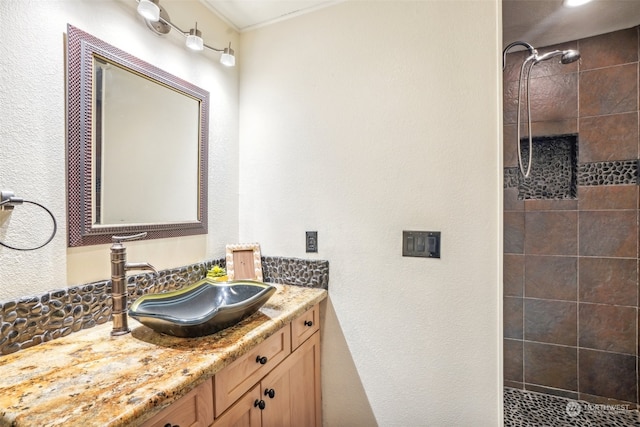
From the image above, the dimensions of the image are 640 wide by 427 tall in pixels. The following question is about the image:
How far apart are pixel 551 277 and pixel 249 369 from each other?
82.7 inches

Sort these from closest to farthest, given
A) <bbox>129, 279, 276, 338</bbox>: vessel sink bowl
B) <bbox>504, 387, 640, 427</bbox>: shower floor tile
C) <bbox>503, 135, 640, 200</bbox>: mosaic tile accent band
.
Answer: <bbox>129, 279, 276, 338</bbox>: vessel sink bowl → <bbox>504, 387, 640, 427</bbox>: shower floor tile → <bbox>503, 135, 640, 200</bbox>: mosaic tile accent band

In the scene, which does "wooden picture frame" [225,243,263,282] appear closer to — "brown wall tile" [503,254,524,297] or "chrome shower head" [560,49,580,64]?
"brown wall tile" [503,254,524,297]

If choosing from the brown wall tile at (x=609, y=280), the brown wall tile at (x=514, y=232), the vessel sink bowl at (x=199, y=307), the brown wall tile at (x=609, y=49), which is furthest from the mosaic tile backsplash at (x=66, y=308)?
the brown wall tile at (x=609, y=49)

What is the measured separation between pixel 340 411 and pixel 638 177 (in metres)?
2.27

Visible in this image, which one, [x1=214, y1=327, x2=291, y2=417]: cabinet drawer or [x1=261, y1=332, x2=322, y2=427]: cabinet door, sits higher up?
[x1=214, y1=327, x2=291, y2=417]: cabinet drawer

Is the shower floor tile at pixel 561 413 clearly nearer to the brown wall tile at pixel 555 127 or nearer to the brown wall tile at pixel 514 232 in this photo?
the brown wall tile at pixel 514 232

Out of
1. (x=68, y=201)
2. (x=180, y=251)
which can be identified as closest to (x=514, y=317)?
(x=180, y=251)

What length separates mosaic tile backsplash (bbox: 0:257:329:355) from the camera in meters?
0.85

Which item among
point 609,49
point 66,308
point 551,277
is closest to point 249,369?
point 66,308

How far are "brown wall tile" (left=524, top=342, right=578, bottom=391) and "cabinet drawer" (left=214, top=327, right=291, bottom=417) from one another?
1.87 meters

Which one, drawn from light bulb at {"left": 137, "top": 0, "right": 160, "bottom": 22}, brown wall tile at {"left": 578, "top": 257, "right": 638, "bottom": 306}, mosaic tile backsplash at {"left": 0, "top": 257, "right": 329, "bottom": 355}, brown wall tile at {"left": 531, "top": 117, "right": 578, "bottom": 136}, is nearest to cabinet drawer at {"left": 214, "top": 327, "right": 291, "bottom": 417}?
mosaic tile backsplash at {"left": 0, "top": 257, "right": 329, "bottom": 355}

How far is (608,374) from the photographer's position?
6.22 feet

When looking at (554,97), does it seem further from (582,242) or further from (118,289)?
(118,289)

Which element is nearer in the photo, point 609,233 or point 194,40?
point 194,40
